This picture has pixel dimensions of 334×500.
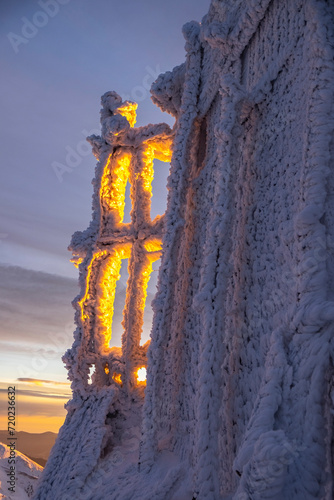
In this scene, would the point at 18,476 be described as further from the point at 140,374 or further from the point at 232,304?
the point at 232,304

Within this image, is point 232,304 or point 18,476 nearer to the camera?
point 232,304

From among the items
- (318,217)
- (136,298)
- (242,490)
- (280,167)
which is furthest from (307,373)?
(136,298)

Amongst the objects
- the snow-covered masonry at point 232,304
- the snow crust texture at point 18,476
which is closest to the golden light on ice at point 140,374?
the snow-covered masonry at point 232,304

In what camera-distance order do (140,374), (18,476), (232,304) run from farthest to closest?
(18,476)
(140,374)
(232,304)

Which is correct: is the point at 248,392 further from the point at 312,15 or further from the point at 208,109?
the point at 208,109

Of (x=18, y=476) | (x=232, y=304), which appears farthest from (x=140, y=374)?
(x=18, y=476)

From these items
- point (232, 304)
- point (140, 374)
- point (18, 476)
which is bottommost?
point (18, 476)

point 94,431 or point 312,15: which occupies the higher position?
point 312,15

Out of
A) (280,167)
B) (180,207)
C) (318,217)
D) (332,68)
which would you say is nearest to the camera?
(318,217)

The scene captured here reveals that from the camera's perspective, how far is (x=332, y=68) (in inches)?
91.5

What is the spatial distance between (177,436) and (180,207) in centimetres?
187

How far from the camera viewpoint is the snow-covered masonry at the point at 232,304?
1854 mm

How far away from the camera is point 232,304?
2.95 metres

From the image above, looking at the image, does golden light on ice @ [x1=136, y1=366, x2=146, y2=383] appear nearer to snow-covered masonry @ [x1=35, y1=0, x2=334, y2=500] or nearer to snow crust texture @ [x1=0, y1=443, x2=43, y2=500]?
snow-covered masonry @ [x1=35, y1=0, x2=334, y2=500]
